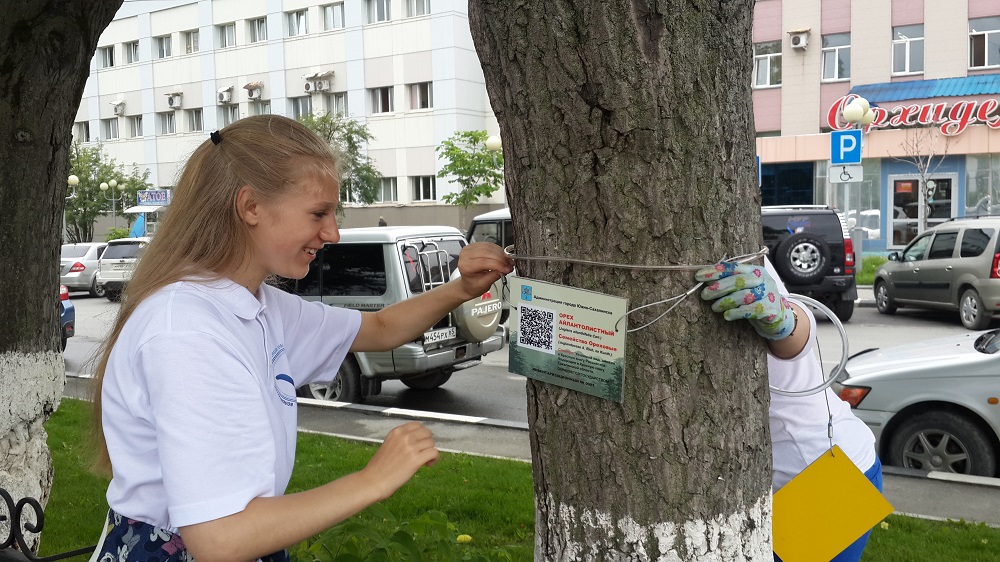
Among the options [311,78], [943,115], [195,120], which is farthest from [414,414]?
[195,120]

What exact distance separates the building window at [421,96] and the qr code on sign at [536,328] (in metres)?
35.5

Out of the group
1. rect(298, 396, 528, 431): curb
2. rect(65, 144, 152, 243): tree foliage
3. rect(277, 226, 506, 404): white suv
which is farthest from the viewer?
rect(65, 144, 152, 243): tree foliage

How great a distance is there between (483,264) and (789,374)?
784mm

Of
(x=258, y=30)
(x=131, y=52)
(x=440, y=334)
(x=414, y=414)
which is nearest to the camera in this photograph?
(x=414, y=414)

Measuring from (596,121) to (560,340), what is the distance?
16.2 inches

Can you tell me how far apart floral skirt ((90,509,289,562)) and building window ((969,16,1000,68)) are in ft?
101

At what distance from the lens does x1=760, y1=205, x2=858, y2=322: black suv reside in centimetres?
1438

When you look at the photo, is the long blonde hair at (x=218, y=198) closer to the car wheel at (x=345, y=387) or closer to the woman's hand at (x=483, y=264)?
the woman's hand at (x=483, y=264)

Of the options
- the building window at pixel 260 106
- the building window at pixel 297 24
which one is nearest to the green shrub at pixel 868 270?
the building window at pixel 297 24

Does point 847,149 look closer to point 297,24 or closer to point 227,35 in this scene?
point 297,24

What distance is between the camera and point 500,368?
37.7ft

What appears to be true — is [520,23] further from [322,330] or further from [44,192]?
[44,192]

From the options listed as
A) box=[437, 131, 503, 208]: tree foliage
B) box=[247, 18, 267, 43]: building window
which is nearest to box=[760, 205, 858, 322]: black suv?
box=[437, 131, 503, 208]: tree foliage

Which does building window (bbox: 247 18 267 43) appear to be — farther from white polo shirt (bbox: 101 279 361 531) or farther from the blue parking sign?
white polo shirt (bbox: 101 279 361 531)
